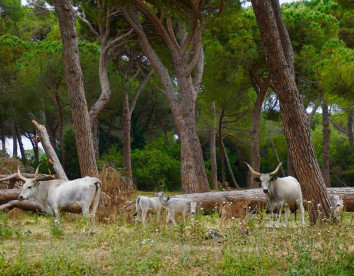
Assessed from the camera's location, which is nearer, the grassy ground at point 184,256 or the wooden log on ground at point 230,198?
the grassy ground at point 184,256

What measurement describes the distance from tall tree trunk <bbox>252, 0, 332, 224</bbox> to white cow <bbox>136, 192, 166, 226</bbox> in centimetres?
282

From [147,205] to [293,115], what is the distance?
3326mm

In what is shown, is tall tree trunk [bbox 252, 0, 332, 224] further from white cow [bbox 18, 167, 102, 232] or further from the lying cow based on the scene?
white cow [bbox 18, 167, 102, 232]

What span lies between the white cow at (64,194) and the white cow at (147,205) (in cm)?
111

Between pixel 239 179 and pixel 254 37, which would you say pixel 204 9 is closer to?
pixel 254 37

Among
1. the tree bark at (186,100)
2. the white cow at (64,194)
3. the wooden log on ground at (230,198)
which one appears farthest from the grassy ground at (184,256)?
the tree bark at (186,100)

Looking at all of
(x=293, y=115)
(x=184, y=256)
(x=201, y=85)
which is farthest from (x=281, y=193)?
(x=201, y=85)

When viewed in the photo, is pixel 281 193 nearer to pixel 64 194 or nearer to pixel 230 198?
pixel 230 198

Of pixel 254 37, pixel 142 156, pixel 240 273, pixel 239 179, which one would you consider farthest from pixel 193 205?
pixel 239 179

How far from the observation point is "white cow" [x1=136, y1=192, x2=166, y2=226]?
11.2 metres

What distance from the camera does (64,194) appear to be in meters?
10.3

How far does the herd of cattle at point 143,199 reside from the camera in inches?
403

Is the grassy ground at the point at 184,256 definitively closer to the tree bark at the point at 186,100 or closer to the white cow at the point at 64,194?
the white cow at the point at 64,194

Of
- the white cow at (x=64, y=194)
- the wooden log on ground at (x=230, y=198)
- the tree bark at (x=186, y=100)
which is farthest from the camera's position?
the tree bark at (x=186, y=100)
